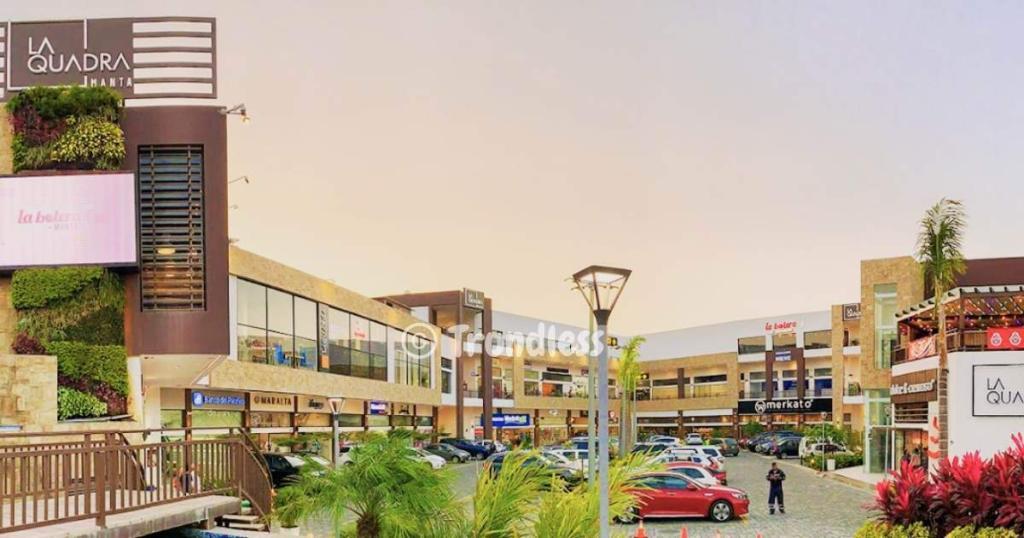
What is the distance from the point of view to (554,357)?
94188 mm

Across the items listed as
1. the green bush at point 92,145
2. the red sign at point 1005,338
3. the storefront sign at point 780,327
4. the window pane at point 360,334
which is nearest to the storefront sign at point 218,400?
the green bush at point 92,145

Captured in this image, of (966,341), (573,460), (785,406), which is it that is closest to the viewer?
(573,460)

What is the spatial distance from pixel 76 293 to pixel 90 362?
60.8 inches

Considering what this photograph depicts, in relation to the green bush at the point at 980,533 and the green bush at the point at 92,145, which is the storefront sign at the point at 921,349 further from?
the green bush at the point at 92,145

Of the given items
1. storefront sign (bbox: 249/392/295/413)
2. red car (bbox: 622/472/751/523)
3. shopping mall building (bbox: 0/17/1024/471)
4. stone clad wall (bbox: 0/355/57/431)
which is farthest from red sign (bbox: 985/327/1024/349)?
stone clad wall (bbox: 0/355/57/431)

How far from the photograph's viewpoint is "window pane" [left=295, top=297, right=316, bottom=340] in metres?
41.0

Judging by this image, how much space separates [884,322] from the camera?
4756 cm

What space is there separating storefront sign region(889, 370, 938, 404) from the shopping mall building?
0.15 metres

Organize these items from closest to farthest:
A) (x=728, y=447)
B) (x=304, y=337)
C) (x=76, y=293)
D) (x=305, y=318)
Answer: (x=76, y=293), (x=304, y=337), (x=305, y=318), (x=728, y=447)

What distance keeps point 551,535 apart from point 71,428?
43.6 feet

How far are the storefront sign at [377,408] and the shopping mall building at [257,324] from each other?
103mm

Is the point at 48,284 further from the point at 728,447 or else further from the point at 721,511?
the point at 728,447

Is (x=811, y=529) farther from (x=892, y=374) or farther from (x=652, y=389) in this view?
(x=652, y=389)

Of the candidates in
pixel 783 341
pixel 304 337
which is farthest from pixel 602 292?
pixel 783 341
